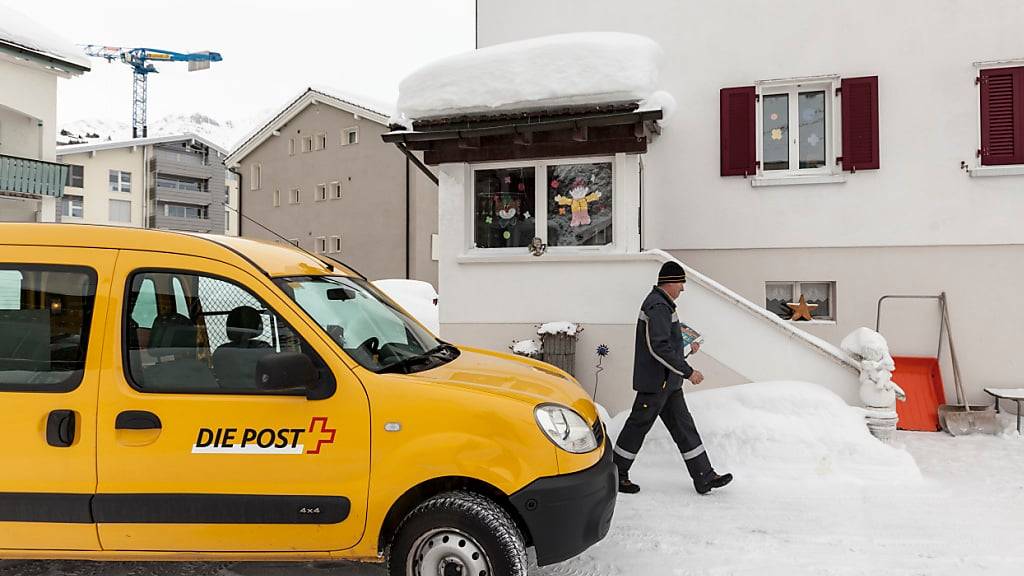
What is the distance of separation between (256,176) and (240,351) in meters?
36.2

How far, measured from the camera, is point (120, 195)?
180 feet

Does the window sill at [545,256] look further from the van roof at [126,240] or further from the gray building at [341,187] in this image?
the gray building at [341,187]

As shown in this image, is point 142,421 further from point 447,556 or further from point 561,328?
point 561,328

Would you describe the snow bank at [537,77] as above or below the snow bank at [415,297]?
above

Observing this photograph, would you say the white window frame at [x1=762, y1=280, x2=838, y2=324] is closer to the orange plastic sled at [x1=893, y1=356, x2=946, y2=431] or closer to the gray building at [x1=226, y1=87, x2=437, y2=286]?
the orange plastic sled at [x1=893, y1=356, x2=946, y2=431]

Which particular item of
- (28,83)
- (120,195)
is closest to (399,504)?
(28,83)

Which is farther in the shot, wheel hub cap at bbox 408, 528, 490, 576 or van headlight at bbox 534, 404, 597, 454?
van headlight at bbox 534, 404, 597, 454

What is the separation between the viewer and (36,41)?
19.5 m

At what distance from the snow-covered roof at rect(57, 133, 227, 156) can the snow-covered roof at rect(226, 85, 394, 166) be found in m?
20.4

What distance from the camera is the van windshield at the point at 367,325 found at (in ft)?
10.9

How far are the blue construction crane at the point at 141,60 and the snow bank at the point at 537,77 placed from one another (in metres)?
109

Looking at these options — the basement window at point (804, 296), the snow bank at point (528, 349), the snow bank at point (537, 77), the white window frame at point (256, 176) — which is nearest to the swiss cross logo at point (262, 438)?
the snow bank at point (528, 349)

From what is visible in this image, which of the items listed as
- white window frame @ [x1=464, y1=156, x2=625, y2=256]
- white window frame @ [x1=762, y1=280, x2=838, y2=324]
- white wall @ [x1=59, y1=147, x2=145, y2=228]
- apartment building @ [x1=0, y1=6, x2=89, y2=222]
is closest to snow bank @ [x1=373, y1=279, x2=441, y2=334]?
white window frame @ [x1=464, y1=156, x2=625, y2=256]

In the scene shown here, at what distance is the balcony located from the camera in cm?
1950
